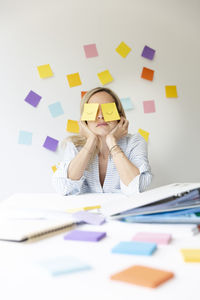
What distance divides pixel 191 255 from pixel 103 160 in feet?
4.24

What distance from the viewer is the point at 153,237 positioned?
0.71 m

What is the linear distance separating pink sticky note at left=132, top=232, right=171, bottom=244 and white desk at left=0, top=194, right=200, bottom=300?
2cm

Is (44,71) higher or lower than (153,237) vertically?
higher

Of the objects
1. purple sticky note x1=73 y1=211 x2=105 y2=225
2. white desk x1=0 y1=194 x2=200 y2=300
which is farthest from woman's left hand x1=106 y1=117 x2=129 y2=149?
white desk x1=0 y1=194 x2=200 y2=300

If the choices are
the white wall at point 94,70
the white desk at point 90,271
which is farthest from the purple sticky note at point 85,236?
the white wall at point 94,70

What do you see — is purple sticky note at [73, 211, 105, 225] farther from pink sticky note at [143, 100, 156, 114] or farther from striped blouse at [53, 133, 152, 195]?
pink sticky note at [143, 100, 156, 114]

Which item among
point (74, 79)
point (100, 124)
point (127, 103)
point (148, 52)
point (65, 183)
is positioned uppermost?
point (148, 52)

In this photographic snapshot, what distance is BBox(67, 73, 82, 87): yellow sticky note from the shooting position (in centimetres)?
248

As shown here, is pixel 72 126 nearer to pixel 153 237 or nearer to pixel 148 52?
pixel 148 52

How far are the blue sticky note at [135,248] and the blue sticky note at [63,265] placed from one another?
0.09 m

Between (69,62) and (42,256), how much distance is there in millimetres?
2032

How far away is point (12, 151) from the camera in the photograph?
2439 millimetres

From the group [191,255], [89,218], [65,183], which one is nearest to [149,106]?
[65,183]

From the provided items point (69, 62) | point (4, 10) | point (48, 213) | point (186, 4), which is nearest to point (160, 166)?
point (69, 62)
